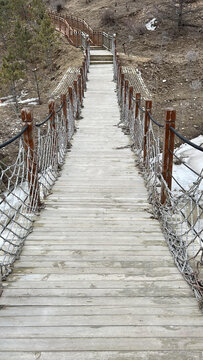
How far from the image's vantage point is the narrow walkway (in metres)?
1.71

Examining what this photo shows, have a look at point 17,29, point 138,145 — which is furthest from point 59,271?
point 17,29

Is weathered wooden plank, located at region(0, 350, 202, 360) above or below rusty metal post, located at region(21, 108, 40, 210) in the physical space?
below

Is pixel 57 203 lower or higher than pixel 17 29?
lower

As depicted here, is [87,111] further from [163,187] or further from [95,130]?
[163,187]

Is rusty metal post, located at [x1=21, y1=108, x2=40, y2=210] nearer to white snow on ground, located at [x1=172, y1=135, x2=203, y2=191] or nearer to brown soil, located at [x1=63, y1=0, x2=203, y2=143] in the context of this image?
white snow on ground, located at [x1=172, y1=135, x2=203, y2=191]

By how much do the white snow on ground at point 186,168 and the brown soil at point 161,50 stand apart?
73 centimetres

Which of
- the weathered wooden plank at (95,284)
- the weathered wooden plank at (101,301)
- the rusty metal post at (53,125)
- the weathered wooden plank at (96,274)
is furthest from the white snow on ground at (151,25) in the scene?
the weathered wooden plank at (101,301)

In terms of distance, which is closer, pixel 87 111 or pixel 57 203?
pixel 57 203

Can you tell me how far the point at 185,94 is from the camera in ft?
41.3

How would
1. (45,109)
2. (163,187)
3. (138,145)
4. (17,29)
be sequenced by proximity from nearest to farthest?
(163,187)
(138,145)
(45,109)
(17,29)

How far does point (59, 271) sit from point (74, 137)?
4669mm

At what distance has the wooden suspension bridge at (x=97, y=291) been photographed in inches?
67.3

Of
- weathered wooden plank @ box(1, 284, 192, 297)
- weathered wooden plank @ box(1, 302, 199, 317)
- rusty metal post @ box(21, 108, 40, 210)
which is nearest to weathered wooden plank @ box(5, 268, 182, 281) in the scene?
weathered wooden plank @ box(1, 284, 192, 297)

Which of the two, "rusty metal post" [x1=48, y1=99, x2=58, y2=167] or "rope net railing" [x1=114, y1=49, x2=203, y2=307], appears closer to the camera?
"rope net railing" [x1=114, y1=49, x2=203, y2=307]
